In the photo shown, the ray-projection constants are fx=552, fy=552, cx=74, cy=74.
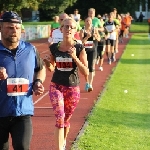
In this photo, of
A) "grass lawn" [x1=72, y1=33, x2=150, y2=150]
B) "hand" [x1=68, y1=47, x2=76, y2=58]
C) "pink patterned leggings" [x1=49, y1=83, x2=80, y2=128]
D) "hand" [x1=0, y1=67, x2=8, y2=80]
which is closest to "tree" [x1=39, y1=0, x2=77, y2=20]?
"grass lawn" [x1=72, y1=33, x2=150, y2=150]

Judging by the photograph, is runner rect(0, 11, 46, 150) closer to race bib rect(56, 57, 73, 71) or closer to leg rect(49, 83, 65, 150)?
leg rect(49, 83, 65, 150)

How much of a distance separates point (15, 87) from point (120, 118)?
17.5 ft

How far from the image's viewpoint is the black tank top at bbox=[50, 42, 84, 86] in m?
7.91

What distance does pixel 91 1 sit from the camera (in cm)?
7794

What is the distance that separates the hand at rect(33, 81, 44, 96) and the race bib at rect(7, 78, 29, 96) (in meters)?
0.10

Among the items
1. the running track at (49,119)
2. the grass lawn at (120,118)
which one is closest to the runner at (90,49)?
the running track at (49,119)

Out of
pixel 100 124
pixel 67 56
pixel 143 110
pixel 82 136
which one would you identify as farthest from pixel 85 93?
pixel 67 56

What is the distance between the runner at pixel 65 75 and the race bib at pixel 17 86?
1895mm

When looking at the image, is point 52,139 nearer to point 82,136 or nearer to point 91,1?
point 82,136

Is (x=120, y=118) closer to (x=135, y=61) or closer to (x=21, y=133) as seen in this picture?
(x=21, y=133)

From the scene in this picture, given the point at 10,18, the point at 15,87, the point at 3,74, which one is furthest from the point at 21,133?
the point at 10,18

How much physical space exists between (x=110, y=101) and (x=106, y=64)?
10.2m

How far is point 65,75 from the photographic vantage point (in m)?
7.96

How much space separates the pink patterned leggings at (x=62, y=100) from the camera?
7.68 m
